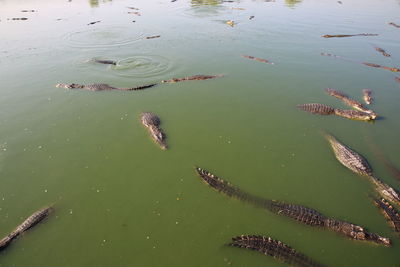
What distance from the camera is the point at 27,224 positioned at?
5711 millimetres

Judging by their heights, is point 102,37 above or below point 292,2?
below

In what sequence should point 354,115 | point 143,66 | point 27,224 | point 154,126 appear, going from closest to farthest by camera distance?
1. point 27,224
2. point 154,126
3. point 354,115
4. point 143,66

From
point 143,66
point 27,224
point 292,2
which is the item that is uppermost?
point 292,2

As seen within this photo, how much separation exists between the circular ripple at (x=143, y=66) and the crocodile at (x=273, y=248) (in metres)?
9.95

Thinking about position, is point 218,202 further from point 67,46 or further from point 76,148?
point 67,46

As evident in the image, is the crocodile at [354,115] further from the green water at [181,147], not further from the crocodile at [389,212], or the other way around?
the crocodile at [389,212]

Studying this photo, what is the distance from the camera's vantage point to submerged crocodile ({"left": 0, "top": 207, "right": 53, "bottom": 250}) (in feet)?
17.7

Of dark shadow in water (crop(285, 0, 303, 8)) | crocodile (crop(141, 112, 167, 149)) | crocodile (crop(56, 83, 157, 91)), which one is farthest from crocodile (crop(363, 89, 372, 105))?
dark shadow in water (crop(285, 0, 303, 8))

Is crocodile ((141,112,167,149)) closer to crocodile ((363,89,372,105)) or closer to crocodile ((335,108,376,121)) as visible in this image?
crocodile ((335,108,376,121))

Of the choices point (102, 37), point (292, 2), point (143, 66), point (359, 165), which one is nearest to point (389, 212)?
point (359, 165)

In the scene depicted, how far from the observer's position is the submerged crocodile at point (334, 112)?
31.4ft

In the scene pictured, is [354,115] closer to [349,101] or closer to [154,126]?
[349,101]

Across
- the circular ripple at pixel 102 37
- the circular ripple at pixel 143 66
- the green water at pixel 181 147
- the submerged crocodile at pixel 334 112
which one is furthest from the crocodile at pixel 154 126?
the circular ripple at pixel 102 37

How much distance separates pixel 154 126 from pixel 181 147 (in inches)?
57.1
